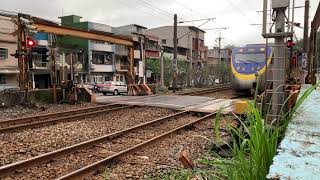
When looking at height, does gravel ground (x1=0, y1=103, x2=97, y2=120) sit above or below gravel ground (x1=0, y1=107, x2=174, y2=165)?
above

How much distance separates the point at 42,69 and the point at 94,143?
35950 mm

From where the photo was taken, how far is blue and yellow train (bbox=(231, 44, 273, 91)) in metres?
18.4

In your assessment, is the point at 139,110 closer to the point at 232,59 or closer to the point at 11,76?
the point at 232,59

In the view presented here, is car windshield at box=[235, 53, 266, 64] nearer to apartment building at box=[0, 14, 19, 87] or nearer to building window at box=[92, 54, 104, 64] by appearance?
apartment building at box=[0, 14, 19, 87]

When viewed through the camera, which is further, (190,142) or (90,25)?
(90,25)

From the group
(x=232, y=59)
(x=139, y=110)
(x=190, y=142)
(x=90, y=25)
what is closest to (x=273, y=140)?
(x=190, y=142)

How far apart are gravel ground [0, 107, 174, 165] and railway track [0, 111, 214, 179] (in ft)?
1.89

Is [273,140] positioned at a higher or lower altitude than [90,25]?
lower

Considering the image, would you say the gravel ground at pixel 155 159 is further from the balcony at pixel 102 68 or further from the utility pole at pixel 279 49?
the balcony at pixel 102 68

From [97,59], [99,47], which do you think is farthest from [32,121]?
[97,59]

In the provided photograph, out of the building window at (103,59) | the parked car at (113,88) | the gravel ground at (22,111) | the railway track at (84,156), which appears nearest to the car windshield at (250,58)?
the railway track at (84,156)

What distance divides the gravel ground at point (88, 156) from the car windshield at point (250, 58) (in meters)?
9.83

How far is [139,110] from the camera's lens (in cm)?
1450

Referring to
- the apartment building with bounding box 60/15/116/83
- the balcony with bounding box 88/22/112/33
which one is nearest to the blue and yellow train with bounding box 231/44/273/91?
the apartment building with bounding box 60/15/116/83
